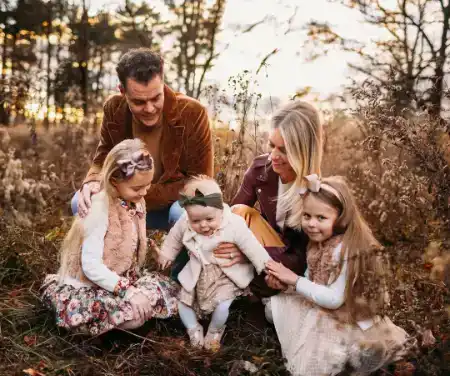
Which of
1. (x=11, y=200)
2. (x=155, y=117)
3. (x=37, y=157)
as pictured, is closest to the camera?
(x=155, y=117)

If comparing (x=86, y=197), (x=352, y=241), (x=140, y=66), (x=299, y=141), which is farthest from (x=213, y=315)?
(x=140, y=66)

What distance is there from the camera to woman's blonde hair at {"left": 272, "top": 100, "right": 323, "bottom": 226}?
3.51m

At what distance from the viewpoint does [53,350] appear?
3.38m

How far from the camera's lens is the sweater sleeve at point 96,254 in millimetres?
3242

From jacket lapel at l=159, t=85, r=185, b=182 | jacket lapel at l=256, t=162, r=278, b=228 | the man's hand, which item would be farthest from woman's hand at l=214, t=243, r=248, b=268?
jacket lapel at l=159, t=85, r=185, b=182

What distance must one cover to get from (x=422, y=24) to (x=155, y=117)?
5305 mm

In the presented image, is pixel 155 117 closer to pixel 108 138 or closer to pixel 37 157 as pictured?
pixel 108 138

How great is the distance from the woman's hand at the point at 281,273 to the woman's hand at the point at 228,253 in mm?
186

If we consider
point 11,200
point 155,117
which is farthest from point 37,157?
point 155,117

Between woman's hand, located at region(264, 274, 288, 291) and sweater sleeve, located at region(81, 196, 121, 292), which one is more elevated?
sweater sleeve, located at region(81, 196, 121, 292)

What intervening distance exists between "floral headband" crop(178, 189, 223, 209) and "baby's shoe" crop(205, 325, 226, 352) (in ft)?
2.40

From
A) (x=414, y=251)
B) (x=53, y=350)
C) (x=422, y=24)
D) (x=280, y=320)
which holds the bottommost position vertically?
(x=53, y=350)

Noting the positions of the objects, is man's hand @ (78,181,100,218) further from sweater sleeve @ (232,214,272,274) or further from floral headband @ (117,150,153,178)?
sweater sleeve @ (232,214,272,274)

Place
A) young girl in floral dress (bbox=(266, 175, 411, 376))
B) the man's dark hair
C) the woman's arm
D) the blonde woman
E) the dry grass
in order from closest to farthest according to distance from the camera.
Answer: the dry grass < young girl in floral dress (bbox=(266, 175, 411, 376)) < the blonde woman < the man's dark hair < the woman's arm
